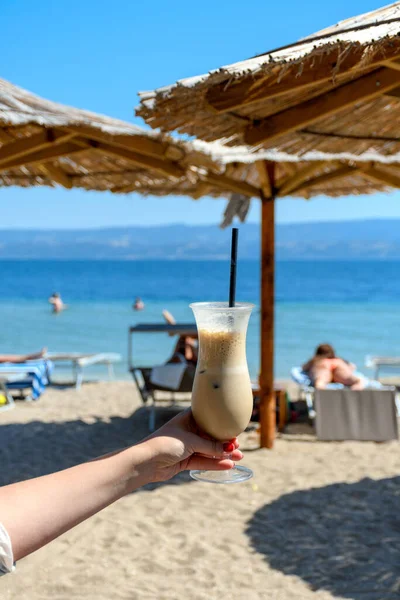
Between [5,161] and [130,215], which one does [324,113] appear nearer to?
[5,161]

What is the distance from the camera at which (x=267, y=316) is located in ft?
17.1

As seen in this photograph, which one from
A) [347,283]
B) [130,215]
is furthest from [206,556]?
[130,215]

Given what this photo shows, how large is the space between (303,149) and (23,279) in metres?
51.0

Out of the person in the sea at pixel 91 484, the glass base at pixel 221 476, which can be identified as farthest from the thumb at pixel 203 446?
the glass base at pixel 221 476

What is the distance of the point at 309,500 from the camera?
13.6 ft

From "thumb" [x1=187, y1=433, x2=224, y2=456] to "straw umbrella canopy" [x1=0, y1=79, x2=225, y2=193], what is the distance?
7.95ft

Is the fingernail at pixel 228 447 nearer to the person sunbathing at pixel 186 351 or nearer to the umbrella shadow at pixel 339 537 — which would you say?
the umbrella shadow at pixel 339 537

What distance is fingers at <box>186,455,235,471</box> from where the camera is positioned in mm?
1457

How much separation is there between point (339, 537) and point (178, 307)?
28.2 metres

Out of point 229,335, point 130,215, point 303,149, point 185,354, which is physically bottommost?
point 229,335

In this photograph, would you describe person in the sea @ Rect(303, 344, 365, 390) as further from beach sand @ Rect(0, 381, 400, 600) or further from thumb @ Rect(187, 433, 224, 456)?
thumb @ Rect(187, 433, 224, 456)

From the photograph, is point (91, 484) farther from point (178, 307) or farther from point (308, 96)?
point (178, 307)


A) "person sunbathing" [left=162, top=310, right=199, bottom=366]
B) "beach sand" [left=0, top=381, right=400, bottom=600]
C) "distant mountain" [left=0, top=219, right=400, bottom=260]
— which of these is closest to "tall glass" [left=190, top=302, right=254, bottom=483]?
"beach sand" [left=0, top=381, right=400, bottom=600]

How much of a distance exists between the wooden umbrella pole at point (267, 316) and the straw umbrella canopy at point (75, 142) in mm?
631
